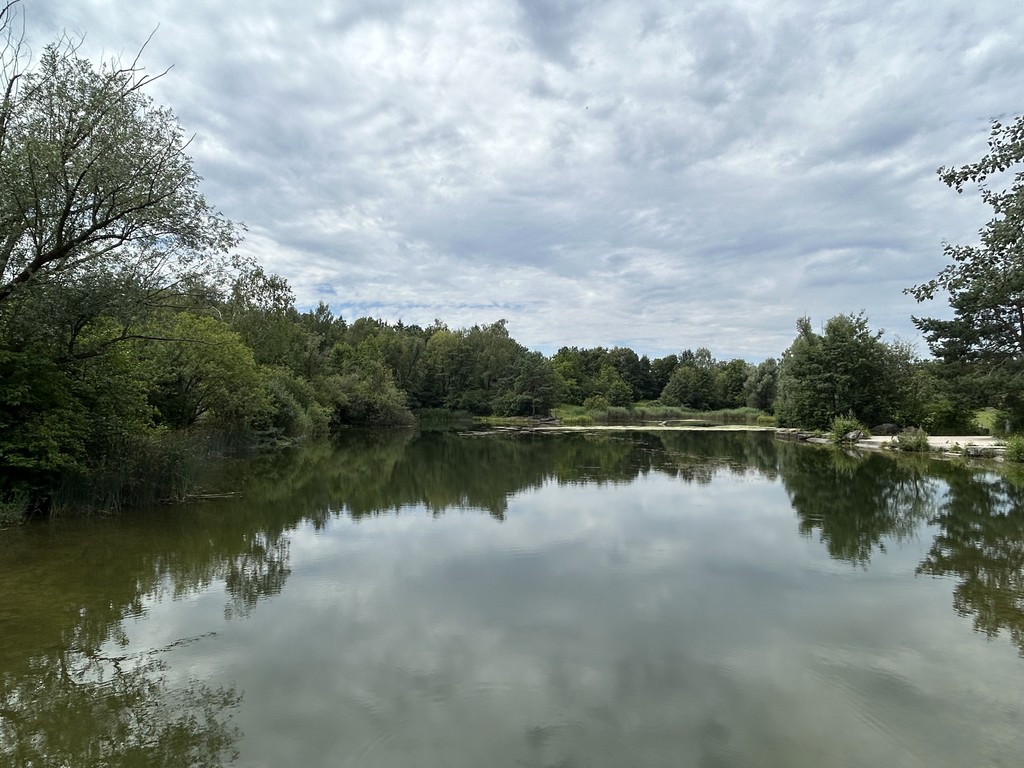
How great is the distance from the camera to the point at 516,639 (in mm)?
5961

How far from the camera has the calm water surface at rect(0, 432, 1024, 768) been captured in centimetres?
418

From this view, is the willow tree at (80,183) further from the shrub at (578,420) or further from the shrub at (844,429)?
the shrub at (578,420)

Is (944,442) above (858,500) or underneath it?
above

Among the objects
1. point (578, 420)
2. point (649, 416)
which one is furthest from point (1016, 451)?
point (649, 416)

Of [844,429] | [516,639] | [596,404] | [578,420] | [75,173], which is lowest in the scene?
[516,639]

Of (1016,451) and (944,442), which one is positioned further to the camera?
(944,442)

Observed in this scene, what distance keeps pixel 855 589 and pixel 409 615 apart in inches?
216

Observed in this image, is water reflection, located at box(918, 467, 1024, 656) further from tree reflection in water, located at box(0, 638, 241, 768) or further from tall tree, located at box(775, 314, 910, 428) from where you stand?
tall tree, located at box(775, 314, 910, 428)

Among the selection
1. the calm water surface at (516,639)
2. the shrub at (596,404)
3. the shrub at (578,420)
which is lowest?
the calm water surface at (516,639)

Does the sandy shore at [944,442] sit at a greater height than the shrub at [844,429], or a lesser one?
lesser

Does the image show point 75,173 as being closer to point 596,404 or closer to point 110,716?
point 110,716

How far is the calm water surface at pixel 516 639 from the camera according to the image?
418cm

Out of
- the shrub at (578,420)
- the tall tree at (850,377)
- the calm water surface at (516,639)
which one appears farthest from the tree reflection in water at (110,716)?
the shrub at (578,420)

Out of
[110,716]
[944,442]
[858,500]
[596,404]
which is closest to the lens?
[110,716]
